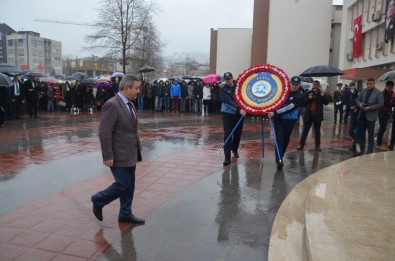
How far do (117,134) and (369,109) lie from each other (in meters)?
6.41

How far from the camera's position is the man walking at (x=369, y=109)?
8.63 m

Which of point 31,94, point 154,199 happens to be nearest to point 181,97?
point 31,94

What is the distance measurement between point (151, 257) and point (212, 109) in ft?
54.4

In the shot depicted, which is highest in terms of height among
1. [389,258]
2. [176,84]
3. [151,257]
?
[176,84]

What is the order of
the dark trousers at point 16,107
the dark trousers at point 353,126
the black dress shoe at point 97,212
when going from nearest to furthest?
the black dress shoe at point 97,212 < the dark trousers at point 353,126 < the dark trousers at point 16,107

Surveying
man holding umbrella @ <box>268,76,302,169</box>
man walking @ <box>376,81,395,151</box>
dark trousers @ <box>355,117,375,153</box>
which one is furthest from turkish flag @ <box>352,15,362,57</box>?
man holding umbrella @ <box>268,76,302,169</box>

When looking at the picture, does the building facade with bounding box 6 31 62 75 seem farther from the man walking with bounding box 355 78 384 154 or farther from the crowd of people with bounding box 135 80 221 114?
the man walking with bounding box 355 78 384 154

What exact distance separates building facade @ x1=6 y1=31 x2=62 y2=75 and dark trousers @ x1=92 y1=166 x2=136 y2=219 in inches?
3601

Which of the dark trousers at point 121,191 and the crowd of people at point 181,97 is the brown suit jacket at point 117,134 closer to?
the dark trousers at point 121,191

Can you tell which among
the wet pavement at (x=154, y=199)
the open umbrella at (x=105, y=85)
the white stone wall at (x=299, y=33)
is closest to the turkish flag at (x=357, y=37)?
the white stone wall at (x=299, y=33)

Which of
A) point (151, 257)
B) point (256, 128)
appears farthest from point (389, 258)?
point (256, 128)

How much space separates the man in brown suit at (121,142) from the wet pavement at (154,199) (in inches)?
14.2

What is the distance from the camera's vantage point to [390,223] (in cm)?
402

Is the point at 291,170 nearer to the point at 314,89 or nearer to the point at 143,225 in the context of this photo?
the point at 314,89
